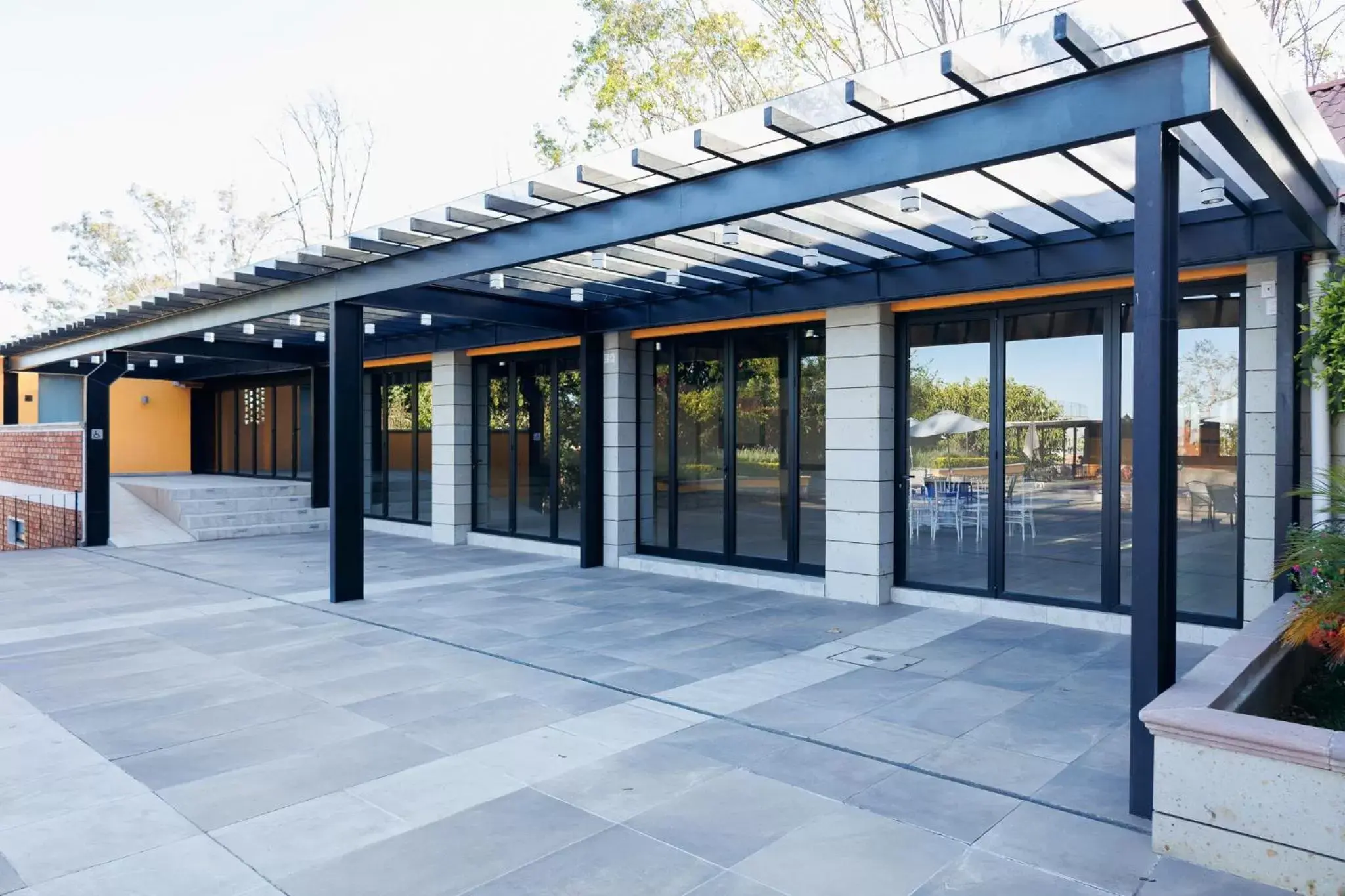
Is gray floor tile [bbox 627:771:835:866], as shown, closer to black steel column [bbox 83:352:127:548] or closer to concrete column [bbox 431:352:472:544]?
concrete column [bbox 431:352:472:544]

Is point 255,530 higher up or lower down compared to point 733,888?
higher up

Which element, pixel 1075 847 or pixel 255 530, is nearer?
pixel 1075 847

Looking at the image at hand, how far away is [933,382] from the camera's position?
8.24 metres

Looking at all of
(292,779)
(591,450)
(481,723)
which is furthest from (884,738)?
(591,450)

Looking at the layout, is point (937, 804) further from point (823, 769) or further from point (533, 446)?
point (533, 446)

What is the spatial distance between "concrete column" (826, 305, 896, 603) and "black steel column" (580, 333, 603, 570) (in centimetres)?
309

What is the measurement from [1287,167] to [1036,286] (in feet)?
7.75

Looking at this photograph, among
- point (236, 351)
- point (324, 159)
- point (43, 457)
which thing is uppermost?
point (324, 159)

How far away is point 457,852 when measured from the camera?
3371 millimetres

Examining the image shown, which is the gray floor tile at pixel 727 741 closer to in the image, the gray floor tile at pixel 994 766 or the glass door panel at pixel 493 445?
the gray floor tile at pixel 994 766

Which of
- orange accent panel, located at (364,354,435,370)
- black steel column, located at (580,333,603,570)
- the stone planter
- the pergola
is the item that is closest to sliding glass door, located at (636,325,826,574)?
black steel column, located at (580,333,603,570)

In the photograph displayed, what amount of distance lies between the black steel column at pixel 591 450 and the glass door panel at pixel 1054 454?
468 centimetres

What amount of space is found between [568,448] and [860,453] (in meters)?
4.76

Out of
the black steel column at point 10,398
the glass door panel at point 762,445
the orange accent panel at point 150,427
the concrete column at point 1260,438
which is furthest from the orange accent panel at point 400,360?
the concrete column at point 1260,438
